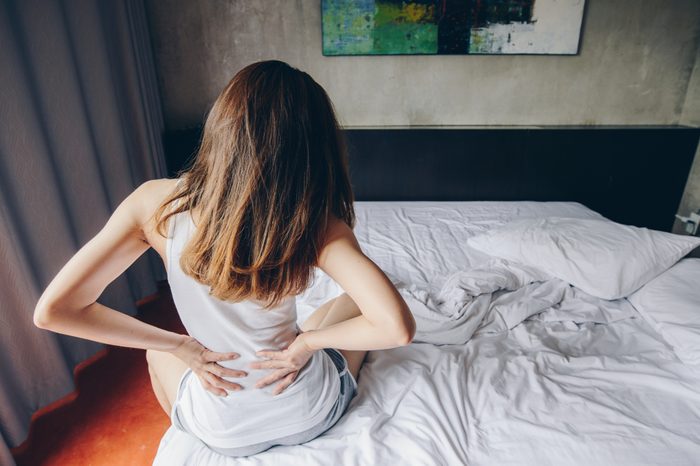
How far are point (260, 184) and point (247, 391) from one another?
19.2 inches

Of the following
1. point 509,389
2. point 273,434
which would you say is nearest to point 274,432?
point 273,434

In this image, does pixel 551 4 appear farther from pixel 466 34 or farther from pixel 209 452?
pixel 209 452

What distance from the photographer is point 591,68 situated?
2.53 metres

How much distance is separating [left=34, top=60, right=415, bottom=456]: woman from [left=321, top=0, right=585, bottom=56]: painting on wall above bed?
1.92 m

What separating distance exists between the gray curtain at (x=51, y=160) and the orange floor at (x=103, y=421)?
0.06m

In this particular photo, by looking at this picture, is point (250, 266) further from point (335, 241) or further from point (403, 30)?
point (403, 30)

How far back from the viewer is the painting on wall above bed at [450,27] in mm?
2383

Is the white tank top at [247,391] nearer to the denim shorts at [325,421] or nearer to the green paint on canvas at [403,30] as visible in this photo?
the denim shorts at [325,421]

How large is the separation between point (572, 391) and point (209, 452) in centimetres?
92

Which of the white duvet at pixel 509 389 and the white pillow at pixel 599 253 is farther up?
the white pillow at pixel 599 253

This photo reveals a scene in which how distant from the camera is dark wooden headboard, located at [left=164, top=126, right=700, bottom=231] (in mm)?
2547

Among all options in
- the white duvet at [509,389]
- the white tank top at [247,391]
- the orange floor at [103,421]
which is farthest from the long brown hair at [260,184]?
the orange floor at [103,421]

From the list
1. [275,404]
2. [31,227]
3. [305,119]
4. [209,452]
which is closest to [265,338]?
[275,404]

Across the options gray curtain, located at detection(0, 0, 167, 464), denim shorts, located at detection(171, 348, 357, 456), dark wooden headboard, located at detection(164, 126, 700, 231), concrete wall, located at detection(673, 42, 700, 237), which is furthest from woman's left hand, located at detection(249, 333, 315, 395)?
concrete wall, located at detection(673, 42, 700, 237)
